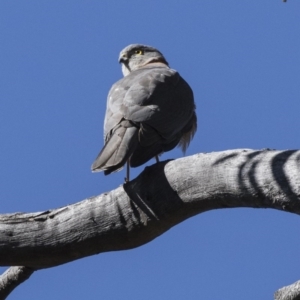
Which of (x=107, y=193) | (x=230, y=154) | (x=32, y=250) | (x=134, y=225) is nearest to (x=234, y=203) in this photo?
(x=230, y=154)

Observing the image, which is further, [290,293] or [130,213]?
[130,213]

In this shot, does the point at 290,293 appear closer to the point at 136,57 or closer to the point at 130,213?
the point at 130,213

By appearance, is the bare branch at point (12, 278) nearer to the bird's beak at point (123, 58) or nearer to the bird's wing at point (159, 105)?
the bird's wing at point (159, 105)

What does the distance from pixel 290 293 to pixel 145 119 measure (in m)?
1.64

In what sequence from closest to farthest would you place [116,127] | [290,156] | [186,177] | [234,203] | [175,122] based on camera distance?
[290,156] < [234,203] < [186,177] < [116,127] < [175,122]

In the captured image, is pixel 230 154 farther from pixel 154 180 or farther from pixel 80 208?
pixel 80 208

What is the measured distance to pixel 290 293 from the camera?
339 cm

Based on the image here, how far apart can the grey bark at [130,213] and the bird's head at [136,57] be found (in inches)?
172

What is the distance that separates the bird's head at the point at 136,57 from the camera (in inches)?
317

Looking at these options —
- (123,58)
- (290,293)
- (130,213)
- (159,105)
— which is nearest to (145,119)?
(159,105)

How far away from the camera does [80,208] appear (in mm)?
3615

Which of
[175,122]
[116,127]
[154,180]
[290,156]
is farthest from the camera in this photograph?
[175,122]

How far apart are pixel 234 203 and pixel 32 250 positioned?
1055 mm

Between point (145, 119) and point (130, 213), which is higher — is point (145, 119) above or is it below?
above
